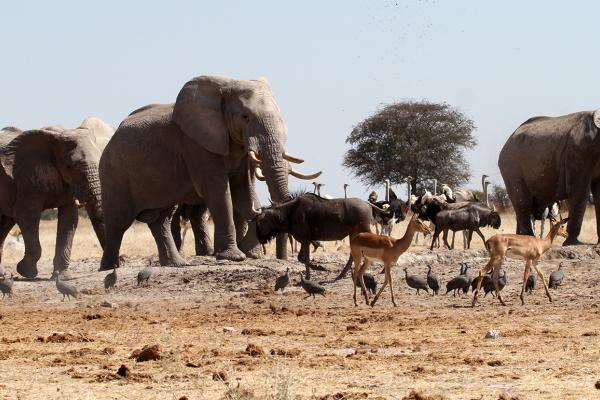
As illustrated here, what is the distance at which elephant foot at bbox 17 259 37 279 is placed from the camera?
23.9m

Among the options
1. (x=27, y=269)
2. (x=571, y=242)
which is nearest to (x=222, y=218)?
(x=27, y=269)

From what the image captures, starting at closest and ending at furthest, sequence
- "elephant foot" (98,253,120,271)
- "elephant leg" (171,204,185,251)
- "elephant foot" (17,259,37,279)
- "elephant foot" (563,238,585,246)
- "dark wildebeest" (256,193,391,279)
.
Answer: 1. "dark wildebeest" (256,193,391,279)
2. "elephant foot" (98,253,120,271)
3. "elephant foot" (17,259,37,279)
4. "elephant foot" (563,238,585,246)
5. "elephant leg" (171,204,185,251)

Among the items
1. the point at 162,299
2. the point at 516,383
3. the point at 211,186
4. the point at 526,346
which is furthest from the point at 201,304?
the point at 516,383

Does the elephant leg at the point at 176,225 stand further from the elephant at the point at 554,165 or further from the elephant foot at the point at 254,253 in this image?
the elephant at the point at 554,165

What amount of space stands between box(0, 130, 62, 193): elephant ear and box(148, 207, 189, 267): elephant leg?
183cm

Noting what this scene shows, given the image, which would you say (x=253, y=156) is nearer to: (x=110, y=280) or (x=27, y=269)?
(x=110, y=280)

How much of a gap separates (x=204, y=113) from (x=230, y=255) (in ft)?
7.43

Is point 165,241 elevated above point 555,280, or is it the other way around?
point 165,241

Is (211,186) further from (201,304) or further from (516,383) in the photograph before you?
(516,383)

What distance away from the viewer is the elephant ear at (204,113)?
2255cm

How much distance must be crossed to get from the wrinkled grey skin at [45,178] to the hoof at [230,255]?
3.10 metres

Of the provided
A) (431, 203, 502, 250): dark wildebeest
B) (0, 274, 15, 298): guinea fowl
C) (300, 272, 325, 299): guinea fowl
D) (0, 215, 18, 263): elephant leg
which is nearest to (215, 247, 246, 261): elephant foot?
(0, 274, 15, 298): guinea fowl

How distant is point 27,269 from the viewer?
23922 mm

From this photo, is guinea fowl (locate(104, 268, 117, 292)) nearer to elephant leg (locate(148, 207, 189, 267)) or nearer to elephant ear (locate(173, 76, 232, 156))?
elephant leg (locate(148, 207, 189, 267))
